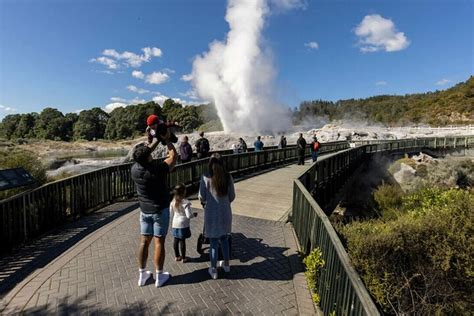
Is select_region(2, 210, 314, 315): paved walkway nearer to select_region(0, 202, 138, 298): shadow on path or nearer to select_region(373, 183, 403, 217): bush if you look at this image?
select_region(0, 202, 138, 298): shadow on path

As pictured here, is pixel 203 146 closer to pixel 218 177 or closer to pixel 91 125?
pixel 218 177

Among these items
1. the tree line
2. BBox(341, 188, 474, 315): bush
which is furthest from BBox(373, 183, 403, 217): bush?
the tree line

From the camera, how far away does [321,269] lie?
3842 mm

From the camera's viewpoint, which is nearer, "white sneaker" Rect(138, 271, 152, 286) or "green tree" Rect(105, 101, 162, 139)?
"white sneaker" Rect(138, 271, 152, 286)

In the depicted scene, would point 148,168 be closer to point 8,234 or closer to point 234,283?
point 234,283

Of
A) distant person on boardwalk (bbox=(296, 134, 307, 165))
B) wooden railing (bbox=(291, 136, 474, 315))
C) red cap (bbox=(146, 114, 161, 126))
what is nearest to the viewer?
wooden railing (bbox=(291, 136, 474, 315))

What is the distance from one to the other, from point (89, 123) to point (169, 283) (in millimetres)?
122459

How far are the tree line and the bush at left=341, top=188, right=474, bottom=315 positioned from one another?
319ft

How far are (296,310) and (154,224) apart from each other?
214 centimetres

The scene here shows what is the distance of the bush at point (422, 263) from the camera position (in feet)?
13.6

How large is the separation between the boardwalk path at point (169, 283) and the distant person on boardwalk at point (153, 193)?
16.0 inches

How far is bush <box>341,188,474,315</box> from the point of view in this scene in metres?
4.14

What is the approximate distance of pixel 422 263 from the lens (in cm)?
477

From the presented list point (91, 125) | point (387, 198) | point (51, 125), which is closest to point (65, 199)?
point (387, 198)
